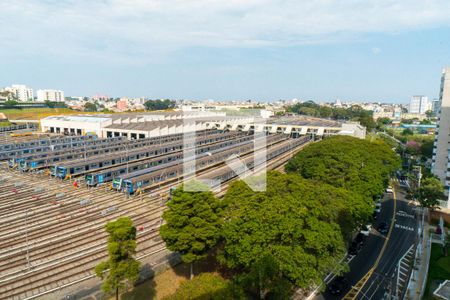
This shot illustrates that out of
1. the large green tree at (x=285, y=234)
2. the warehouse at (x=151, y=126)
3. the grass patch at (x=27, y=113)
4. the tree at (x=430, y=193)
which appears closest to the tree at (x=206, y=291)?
the large green tree at (x=285, y=234)

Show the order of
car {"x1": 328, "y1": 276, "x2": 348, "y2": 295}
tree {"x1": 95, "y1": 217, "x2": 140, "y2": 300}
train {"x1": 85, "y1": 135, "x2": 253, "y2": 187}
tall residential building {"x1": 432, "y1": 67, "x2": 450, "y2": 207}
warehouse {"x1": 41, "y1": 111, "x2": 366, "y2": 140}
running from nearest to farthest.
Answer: tree {"x1": 95, "y1": 217, "x2": 140, "y2": 300} < car {"x1": 328, "y1": 276, "x2": 348, "y2": 295} < train {"x1": 85, "y1": 135, "x2": 253, "y2": 187} < tall residential building {"x1": 432, "y1": 67, "x2": 450, "y2": 207} < warehouse {"x1": 41, "y1": 111, "x2": 366, "y2": 140}

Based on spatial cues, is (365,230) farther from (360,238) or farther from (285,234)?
(285,234)

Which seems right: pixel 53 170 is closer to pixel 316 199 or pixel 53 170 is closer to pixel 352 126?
pixel 316 199

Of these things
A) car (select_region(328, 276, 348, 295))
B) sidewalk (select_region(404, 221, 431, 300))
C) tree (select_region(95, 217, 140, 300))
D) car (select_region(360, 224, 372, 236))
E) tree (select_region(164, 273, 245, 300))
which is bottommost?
sidewalk (select_region(404, 221, 431, 300))

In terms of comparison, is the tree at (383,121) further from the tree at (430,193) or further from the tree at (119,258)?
the tree at (119,258)

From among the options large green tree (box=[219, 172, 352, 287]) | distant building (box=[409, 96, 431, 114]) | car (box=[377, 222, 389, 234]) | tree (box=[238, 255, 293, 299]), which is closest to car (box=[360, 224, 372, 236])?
car (box=[377, 222, 389, 234])

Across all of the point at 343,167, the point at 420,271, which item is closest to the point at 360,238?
the point at 420,271

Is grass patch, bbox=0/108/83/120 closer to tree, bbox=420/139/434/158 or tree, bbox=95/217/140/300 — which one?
tree, bbox=95/217/140/300
